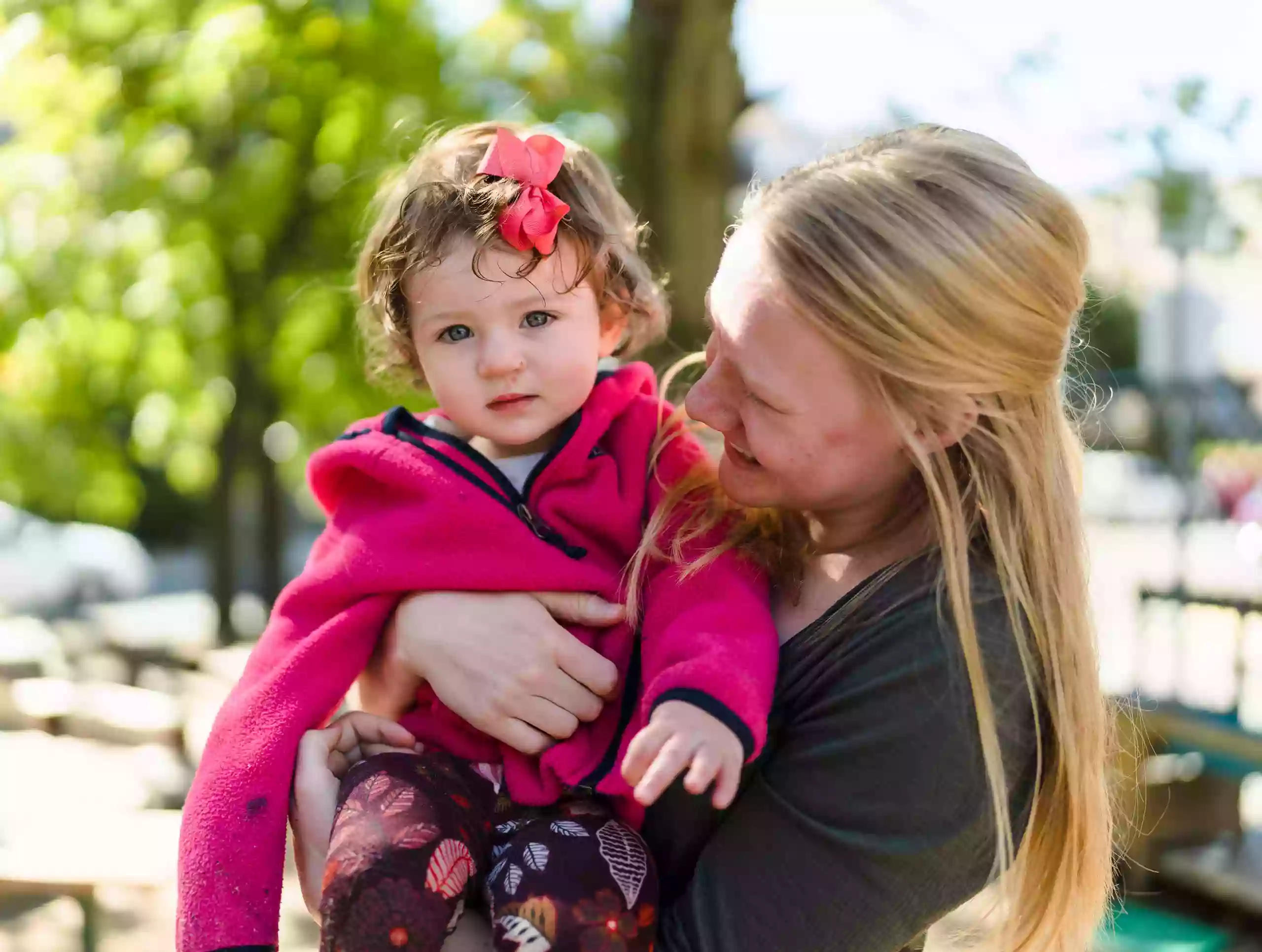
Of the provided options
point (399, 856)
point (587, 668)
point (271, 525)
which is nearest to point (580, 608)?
point (587, 668)

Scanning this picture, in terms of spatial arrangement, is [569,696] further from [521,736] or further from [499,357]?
[499,357]

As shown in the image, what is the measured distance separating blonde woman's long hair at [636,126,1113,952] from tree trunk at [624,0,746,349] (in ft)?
7.98

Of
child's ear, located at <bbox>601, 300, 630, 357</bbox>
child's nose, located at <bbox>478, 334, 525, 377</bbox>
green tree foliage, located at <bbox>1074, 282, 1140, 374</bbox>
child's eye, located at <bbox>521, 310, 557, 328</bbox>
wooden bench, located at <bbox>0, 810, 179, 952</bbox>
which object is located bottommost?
green tree foliage, located at <bbox>1074, 282, 1140, 374</bbox>

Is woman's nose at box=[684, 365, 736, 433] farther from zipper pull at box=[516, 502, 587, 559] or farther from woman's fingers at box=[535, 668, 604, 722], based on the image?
woman's fingers at box=[535, 668, 604, 722]

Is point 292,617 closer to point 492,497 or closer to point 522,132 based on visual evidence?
point 492,497

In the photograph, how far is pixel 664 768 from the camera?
1275mm

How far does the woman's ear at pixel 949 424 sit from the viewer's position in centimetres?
144

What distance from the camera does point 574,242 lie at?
1.73 metres

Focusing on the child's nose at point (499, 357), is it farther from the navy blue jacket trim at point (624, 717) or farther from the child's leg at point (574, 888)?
the child's leg at point (574, 888)

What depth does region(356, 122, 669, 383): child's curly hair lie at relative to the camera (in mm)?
1673

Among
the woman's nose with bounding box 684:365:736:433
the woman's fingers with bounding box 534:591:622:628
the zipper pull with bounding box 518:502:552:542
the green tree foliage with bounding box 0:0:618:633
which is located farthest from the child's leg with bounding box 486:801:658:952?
the green tree foliage with bounding box 0:0:618:633

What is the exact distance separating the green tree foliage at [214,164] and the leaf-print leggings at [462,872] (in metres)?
4.85

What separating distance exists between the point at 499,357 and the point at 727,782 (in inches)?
24.6

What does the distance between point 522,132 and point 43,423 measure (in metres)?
7.04
